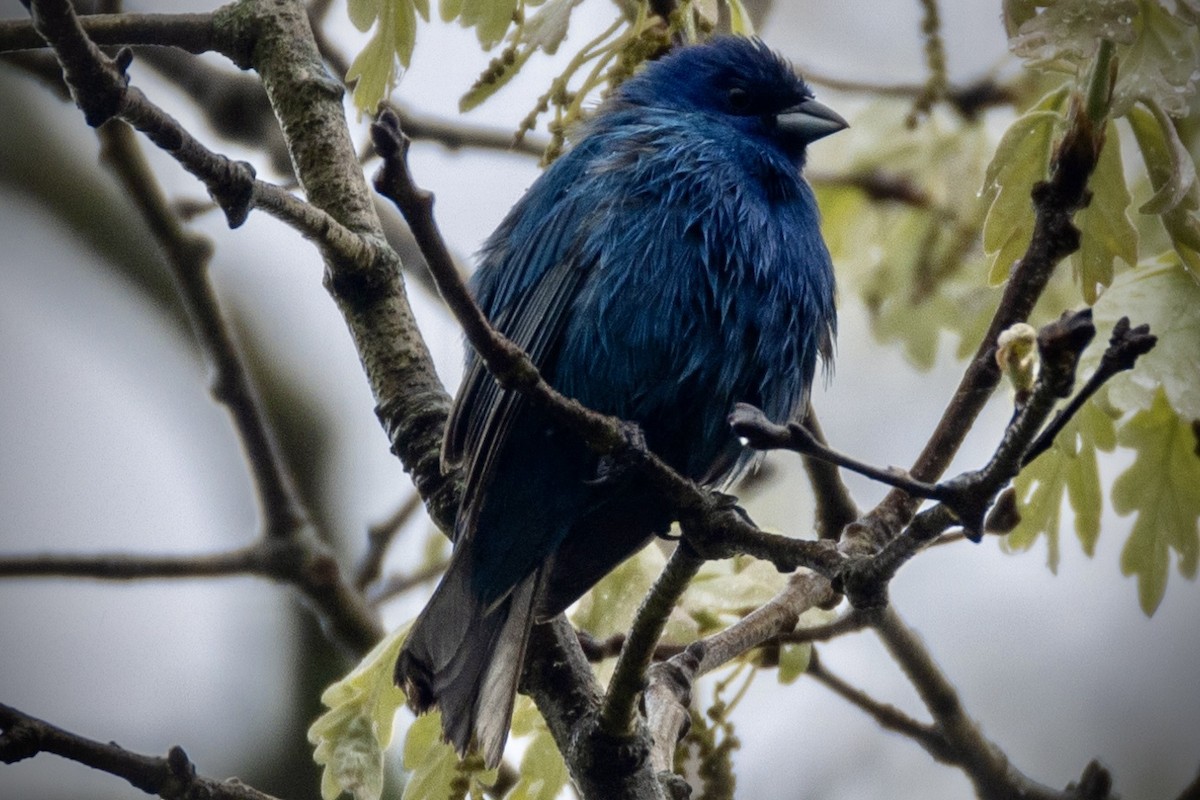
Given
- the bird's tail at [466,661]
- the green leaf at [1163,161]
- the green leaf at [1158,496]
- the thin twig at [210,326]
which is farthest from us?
the thin twig at [210,326]

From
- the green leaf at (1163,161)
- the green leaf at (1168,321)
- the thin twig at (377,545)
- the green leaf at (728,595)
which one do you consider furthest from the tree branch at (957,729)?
the thin twig at (377,545)

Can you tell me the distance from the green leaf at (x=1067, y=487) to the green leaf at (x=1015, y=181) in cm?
65

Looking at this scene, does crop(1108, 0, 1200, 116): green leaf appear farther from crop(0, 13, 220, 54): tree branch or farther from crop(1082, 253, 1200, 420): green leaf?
crop(0, 13, 220, 54): tree branch

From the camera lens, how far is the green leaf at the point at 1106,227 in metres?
3.05

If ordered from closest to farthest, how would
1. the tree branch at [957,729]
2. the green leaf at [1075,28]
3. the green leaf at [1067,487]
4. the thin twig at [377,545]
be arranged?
1. the green leaf at [1075,28]
2. the green leaf at [1067,487]
3. the tree branch at [957,729]
4. the thin twig at [377,545]

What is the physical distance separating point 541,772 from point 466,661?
0.34 meters

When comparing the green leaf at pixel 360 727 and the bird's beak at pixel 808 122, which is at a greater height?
the bird's beak at pixel 808 122

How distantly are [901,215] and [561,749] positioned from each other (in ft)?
11.8

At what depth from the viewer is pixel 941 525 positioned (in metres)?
2.41

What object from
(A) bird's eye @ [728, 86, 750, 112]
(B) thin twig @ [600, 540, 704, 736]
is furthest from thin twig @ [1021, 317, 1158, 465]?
(A) bird's eye @ [728, 86, 750, 112]

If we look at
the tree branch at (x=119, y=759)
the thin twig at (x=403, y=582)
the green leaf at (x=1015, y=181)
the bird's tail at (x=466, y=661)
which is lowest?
the tree branch at (x=119, y=759)

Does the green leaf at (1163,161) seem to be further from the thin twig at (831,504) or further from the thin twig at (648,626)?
the thin twig at (831,504)

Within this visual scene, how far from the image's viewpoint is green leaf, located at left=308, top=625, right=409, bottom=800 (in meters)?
3.42

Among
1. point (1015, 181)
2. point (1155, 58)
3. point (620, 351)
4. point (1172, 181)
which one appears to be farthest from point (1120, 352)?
point (620, 351)
